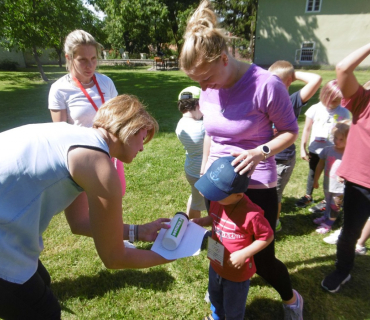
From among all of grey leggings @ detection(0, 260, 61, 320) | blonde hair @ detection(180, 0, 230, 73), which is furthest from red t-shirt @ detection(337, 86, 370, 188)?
grey leggings @ detection(0, 260, 61, 320)

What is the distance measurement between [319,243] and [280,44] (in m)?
23.9

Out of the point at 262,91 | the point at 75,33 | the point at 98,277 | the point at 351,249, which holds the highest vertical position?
the point at 75,33

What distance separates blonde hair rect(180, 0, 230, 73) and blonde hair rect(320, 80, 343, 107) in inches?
80.4

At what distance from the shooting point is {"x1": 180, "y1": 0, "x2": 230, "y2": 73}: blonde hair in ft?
4.99

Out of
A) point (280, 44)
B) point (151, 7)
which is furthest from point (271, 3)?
point (151, 7)

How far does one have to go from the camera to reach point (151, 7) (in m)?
27.6

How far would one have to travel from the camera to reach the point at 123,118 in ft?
4.37

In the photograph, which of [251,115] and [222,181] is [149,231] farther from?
[251,115]

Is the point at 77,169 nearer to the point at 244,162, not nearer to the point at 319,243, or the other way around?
the point at 244,162

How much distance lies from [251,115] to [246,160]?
30 cm

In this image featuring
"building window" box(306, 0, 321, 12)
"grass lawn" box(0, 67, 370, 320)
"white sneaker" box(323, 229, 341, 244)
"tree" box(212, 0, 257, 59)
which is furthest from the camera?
"tree" box(212, 0, 257, 59)

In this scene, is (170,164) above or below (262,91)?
below

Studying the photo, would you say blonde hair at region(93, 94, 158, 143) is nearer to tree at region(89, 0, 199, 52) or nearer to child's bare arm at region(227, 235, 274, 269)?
child's bare arm at region(227, 235, 274, 269)

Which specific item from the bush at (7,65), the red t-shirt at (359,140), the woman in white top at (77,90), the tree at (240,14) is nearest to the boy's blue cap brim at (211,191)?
the red t-shirt at (359,140)
